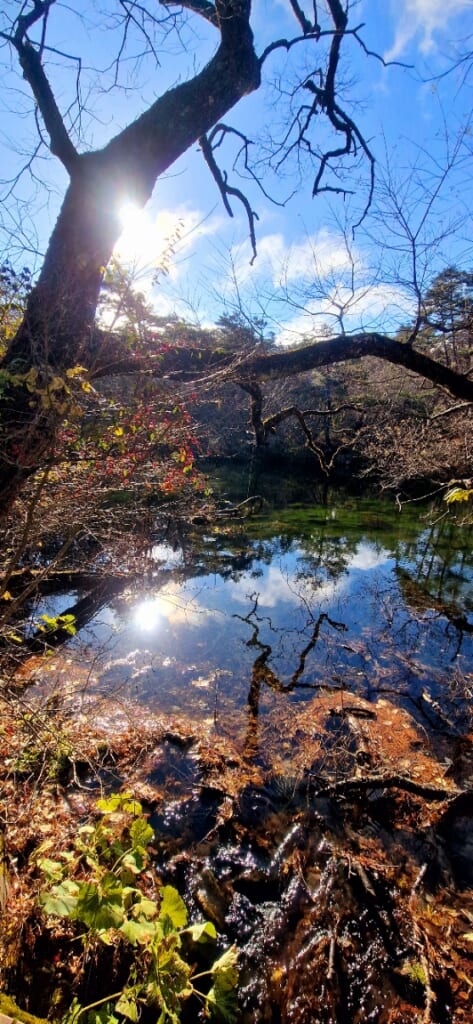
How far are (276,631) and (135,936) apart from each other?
214 inches

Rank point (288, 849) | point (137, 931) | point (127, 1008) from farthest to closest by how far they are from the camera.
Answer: point (288, 849) < point (137, 931) < point (127, 1008)

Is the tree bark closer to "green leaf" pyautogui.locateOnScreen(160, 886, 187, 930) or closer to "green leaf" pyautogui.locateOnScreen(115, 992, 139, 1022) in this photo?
"green leaf" pyautogui.locateOnScreen(160, 886, 187, 930)

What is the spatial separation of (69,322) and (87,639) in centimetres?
543

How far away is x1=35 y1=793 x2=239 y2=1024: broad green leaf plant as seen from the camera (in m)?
1.73

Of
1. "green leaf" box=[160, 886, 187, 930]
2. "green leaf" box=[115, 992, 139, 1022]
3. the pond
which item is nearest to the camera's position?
"green leaf" box=[115, 992, 139, 1022]

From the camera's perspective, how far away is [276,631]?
7059 mm

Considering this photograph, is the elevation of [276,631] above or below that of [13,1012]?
below

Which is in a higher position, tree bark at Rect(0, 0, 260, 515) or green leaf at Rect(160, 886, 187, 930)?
tree bark at Rect(0, 0, 260, 515)

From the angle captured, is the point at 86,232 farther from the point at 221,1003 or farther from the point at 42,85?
the point at 221,1003

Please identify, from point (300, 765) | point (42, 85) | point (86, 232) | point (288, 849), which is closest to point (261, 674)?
point (300, 765)

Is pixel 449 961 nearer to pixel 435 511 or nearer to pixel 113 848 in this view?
pixel 113 848

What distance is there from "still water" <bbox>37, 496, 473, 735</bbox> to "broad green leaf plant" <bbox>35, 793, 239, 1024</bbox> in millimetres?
1447

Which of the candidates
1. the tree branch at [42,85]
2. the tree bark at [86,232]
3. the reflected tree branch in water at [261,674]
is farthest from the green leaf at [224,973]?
the tree branch at [42,85]

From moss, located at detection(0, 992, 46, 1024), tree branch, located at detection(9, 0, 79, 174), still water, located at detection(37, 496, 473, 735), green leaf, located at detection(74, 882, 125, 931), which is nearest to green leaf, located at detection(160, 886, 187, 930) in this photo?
green leaf, located at detection(74, 882, 125, 931)
